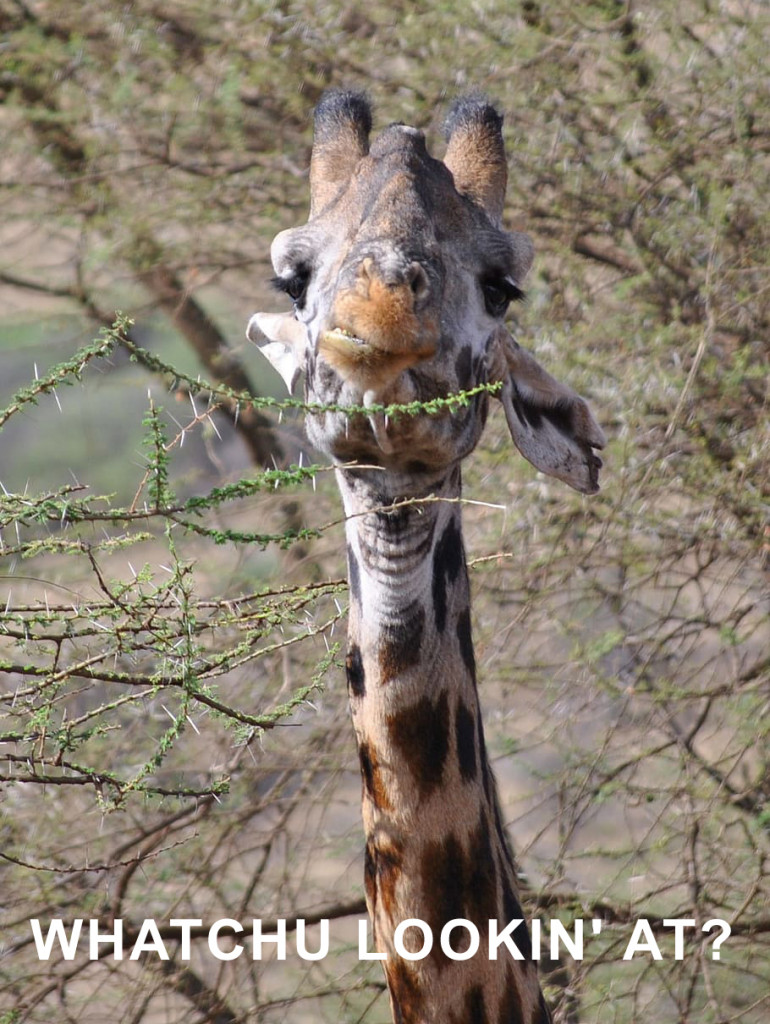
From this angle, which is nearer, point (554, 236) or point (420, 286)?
point (420, 286)

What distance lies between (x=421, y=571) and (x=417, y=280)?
58 centimetres

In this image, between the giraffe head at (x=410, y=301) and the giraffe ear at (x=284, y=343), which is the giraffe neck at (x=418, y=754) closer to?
the giraffe head at (x=410, y=301)

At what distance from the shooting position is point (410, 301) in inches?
101

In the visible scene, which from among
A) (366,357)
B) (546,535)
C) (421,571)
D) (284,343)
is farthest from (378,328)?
(546,535)

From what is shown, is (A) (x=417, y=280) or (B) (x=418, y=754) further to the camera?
(B) (x=418, y=754)

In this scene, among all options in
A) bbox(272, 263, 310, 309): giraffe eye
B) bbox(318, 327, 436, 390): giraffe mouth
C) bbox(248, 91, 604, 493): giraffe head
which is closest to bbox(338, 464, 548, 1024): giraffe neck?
bbox(248, 91, 604, 493): giraffe head

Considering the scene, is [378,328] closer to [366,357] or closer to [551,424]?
[366,357]

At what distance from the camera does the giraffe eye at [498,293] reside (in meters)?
3.05

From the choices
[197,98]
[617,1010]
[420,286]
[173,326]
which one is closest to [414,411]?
[420,286]

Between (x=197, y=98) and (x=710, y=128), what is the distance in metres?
2.10

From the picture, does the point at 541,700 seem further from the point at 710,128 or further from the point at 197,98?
the point at 197,98

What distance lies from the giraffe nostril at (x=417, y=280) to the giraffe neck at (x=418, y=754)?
1.28 ft

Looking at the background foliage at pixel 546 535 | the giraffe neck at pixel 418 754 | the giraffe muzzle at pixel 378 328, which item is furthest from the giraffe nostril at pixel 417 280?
the background foliage at pixel 546 535

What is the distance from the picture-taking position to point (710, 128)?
16.7ft
